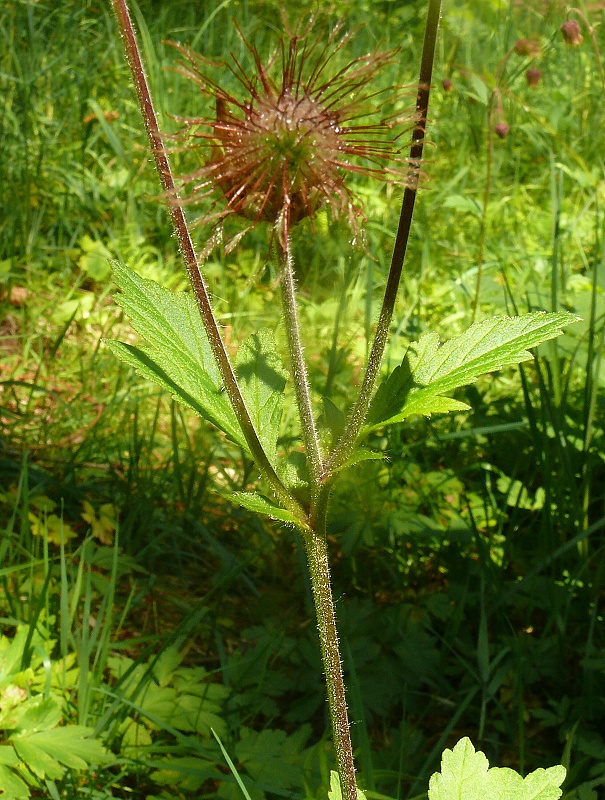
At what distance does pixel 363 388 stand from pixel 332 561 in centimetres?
114

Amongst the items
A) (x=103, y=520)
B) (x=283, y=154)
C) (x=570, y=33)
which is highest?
(x=570, y=33)

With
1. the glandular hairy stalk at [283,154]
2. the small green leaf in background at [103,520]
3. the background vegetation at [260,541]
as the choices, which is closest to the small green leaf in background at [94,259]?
the background vegetation at [260,541]

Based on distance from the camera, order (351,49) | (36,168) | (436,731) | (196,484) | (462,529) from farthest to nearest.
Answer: (351,49) → (36,168) → (196,484) → (462,529) → (436,731)

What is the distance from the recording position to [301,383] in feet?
3.36

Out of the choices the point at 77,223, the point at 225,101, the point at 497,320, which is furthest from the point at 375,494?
the point at 77,223

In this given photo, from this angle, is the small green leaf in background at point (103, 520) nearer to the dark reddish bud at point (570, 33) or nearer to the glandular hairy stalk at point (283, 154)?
the glandular hairy stalk at point (283, 154)

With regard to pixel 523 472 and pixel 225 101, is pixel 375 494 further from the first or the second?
pixel 225 101

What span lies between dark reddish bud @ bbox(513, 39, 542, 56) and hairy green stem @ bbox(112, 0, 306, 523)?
6.11 feet

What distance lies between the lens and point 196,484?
7.48 ft

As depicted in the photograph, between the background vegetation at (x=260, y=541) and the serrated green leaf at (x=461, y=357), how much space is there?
24cm

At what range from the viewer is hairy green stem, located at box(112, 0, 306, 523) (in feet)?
2.79

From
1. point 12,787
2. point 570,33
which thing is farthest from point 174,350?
point 570,33

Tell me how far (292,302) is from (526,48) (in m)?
1.86

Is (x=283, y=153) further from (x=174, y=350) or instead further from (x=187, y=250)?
(x=174, y=350)
